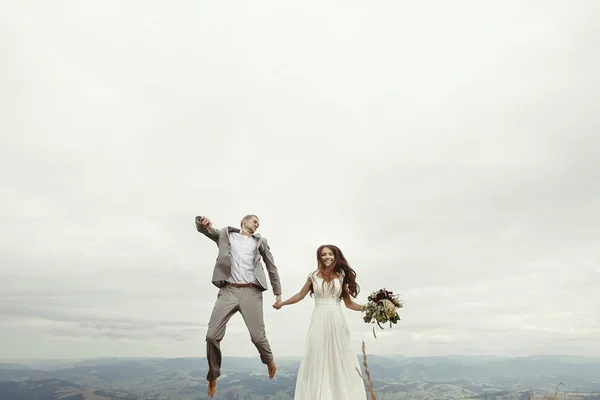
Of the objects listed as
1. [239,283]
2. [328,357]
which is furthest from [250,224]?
[328,357]

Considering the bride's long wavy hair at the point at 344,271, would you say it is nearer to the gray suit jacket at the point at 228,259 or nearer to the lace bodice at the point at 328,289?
the lace bodice at the point at 328,289

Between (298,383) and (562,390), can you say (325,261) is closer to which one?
(298,383)

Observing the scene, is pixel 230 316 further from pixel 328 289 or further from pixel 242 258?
pixel 328 289

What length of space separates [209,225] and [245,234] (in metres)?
1.00

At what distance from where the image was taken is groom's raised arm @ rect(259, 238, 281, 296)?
11562 mm

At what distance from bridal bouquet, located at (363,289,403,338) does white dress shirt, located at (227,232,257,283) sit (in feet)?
11.0

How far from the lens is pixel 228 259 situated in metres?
11.0

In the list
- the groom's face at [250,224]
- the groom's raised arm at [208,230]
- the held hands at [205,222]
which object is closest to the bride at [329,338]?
the groom's face at [250,224]

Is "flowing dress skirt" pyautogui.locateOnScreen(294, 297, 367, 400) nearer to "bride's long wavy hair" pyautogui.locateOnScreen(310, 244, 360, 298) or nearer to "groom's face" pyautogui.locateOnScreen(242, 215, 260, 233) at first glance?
"bride's long wavy hair" pyautogui.locateOnScreen(310, 244, 360, 298)

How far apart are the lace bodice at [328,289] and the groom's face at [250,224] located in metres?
2.41

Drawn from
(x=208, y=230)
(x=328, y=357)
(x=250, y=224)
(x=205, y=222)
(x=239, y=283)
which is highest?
(x=250, y=224)

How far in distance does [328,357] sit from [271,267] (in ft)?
10.1

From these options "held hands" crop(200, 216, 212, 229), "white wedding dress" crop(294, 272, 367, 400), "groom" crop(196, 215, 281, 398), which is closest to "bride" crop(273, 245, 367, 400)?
"white wedding dress" crop(294, 272, 367, 400)

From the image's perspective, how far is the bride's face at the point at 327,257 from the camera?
407 inches
